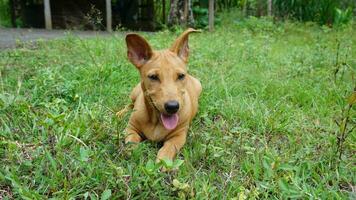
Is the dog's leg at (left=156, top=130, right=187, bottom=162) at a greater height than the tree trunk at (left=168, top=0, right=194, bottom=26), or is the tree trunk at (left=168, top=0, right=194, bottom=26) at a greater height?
the tree trunk at (left=168, top=0, right=194, bottom=26)

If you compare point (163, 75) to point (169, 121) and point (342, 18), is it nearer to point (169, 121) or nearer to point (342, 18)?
point (169, 121)

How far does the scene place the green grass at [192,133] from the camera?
2654 mm

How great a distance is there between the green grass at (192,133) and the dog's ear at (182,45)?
0.71 meters

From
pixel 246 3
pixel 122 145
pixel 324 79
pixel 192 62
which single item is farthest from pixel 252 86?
pixel 246 3

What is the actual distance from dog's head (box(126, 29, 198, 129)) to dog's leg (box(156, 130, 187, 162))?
5.6 inches

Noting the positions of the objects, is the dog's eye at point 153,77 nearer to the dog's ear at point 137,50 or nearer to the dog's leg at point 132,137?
the dog's ear at point 137,50

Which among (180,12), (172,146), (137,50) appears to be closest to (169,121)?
(172,146)

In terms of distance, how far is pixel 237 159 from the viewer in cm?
328

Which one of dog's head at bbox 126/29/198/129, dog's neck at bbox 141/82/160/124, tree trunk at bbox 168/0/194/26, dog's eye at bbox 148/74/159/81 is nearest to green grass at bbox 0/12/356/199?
dog's neck at bbox 141/82/160/124

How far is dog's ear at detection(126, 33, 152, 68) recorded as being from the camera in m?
3.49

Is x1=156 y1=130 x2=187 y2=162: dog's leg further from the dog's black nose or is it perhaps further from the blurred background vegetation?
the blurred background vegetation

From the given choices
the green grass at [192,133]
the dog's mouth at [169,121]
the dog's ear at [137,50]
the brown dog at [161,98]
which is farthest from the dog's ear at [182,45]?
the green grass at [192,133]

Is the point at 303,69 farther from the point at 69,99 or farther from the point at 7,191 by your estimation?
the point at 7,191

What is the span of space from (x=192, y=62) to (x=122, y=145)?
11.7ft
